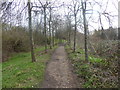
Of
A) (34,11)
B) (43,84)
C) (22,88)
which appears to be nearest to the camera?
(22,88)

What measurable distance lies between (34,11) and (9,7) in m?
3.46

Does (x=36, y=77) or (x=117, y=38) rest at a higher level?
(x=117, y=38)

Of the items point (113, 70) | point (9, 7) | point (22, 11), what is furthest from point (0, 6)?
point (113, 70)

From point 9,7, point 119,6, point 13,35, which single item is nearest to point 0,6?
point 9,7

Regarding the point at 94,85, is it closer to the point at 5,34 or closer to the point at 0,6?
the point at 0,6

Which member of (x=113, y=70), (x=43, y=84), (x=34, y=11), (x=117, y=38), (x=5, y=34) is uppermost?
(x=34, y=11)

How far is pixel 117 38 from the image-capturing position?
6980 mm

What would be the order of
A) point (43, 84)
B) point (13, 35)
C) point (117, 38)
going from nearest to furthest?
1. point (43, 84)
2. point (117, 38)
3. point (13, 35)

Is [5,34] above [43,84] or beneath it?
above

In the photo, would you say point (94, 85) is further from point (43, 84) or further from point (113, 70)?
point (43, 84)

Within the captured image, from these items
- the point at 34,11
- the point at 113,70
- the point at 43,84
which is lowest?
the point at 43,84

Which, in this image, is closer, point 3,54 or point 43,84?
point 43,84

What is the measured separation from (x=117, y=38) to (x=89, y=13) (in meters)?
3.77

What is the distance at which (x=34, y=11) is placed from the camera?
1038 cm
